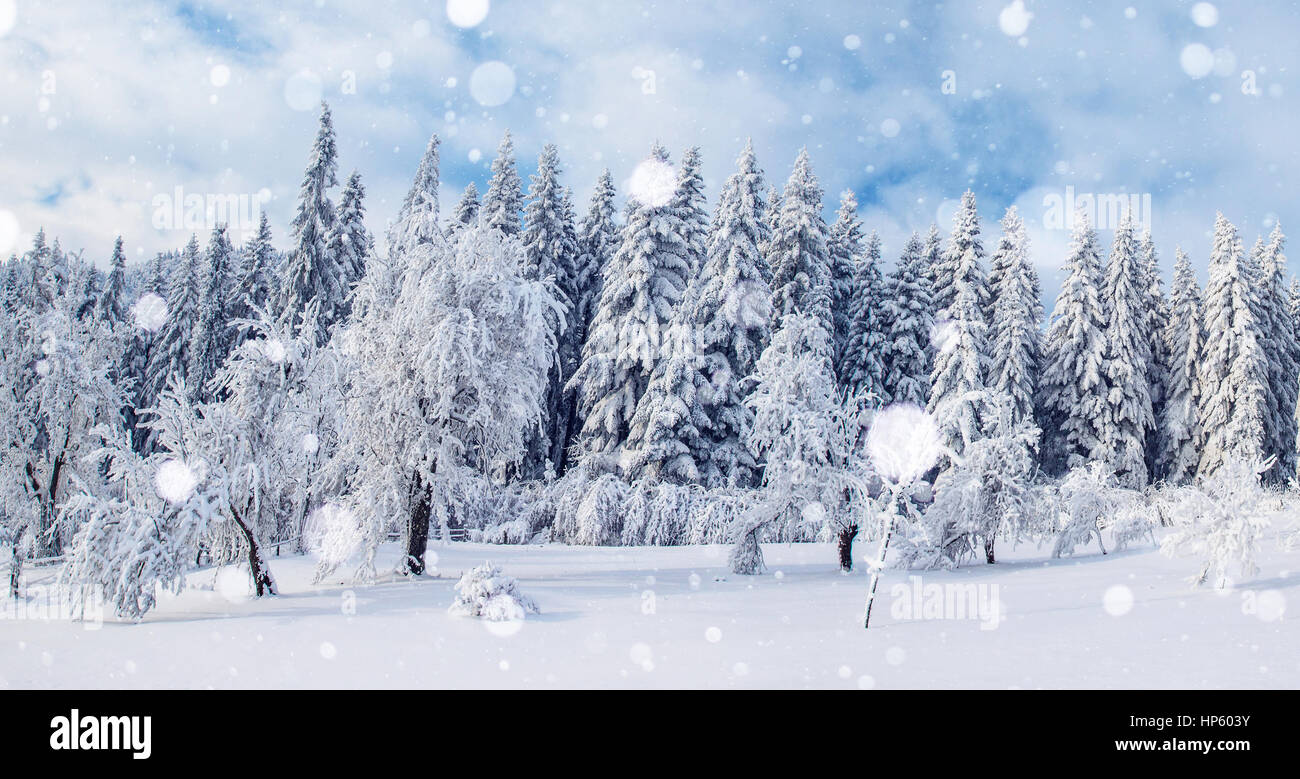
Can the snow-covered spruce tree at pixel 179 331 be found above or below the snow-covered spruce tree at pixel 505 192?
below

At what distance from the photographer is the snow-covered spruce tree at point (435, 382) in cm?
1541

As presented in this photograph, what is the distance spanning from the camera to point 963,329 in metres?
31.9

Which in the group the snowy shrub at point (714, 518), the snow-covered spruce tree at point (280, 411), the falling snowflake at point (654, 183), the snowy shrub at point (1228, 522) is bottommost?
the snowy shrub at point (714, 518)

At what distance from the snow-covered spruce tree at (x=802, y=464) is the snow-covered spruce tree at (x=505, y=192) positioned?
18605 mm

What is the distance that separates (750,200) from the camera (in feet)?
97.6

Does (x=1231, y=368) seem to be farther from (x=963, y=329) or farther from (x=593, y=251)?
(x=593, y=251)

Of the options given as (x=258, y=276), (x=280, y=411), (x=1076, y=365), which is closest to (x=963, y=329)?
(x=1076, y=365)

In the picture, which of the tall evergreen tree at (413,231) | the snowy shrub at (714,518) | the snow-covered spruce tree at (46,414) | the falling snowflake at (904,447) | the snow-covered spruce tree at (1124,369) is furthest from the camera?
the snow-covered spruce tree at (1124,369)

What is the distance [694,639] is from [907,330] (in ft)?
84.7

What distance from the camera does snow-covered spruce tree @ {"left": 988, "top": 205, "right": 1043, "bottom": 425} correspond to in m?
32.7

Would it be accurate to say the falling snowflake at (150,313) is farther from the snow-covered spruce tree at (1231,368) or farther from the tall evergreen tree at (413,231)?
the snow-covered spruce tree at (1231,368)

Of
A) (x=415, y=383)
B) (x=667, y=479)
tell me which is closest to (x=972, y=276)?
(x=667, y=479)

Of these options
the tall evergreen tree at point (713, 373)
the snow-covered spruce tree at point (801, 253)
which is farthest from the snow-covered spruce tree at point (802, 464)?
the snow-covered spruce tree at point (801, 253)
